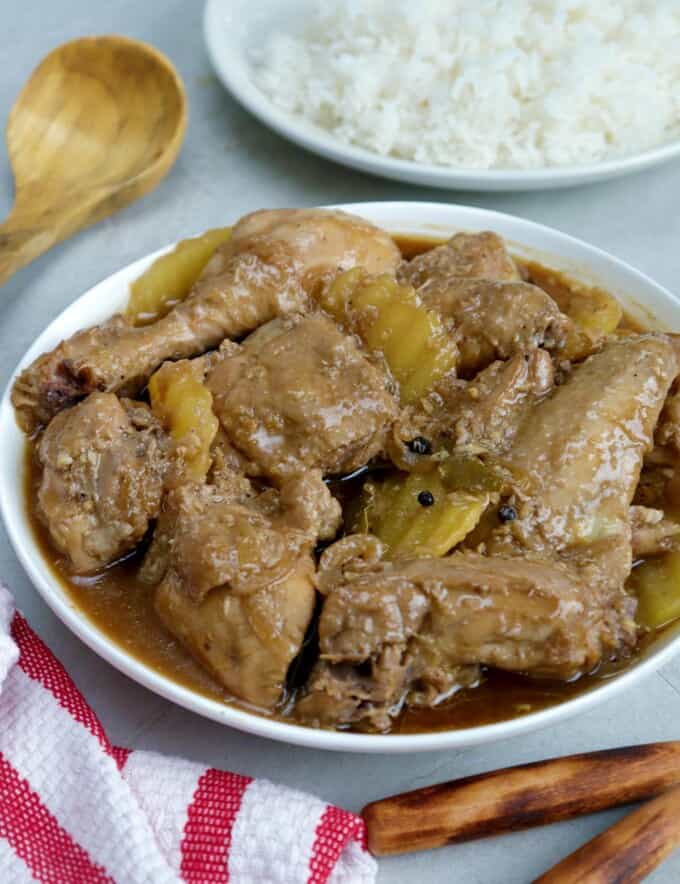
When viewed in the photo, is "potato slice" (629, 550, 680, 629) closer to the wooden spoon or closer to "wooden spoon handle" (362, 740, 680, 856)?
"wooden spoon handle" (362, 740, 680, 856)

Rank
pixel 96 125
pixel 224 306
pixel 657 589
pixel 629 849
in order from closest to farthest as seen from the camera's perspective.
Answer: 1. pixel 629 849
2. pixel 657 589
3. pixel 224 306
4. pixel 96 125

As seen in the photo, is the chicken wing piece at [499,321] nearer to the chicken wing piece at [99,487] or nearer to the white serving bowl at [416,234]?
the white serving bowl at [416,234]

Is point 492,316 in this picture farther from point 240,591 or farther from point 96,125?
point 96,125

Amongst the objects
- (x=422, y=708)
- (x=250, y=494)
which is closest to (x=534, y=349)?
(x=250, y=494)

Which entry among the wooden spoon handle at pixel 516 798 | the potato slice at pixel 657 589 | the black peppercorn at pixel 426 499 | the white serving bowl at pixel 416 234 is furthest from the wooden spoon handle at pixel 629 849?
the black peppercorn at pixel 426 499

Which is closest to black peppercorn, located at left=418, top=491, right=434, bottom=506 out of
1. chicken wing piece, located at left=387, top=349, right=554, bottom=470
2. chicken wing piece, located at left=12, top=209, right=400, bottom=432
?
chicken wing piece, located at left=387, top=349, right=554, bottom=470

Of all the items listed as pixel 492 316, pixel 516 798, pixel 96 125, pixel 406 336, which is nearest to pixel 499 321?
pixel 492 316

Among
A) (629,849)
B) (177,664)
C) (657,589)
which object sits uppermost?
(177,664)
